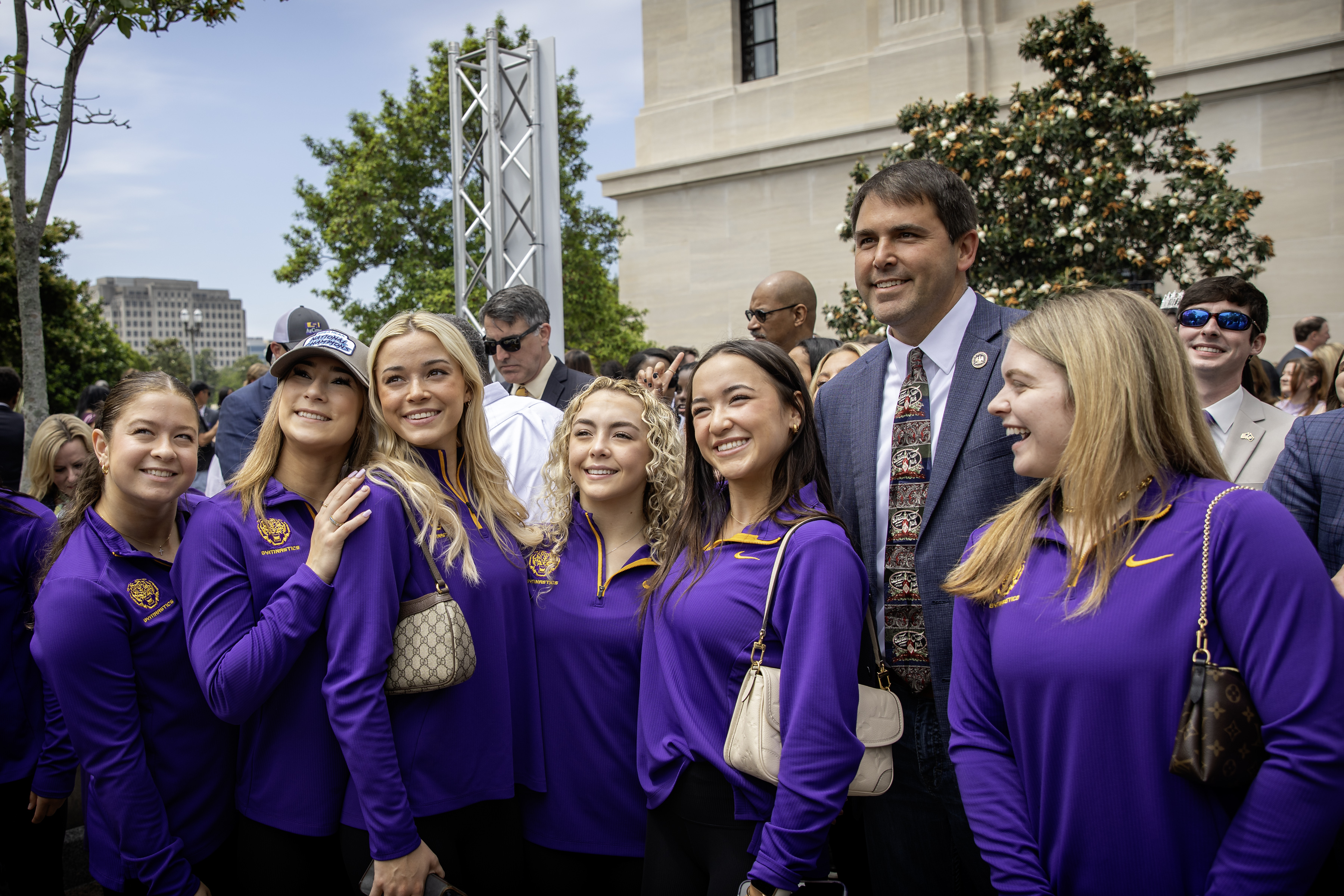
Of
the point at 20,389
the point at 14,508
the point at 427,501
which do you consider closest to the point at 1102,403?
the point at 427,501

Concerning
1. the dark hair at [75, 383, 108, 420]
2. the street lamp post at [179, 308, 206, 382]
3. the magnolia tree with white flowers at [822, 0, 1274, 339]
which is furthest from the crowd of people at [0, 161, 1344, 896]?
the street lamp post at [179, 308, 206, 382]

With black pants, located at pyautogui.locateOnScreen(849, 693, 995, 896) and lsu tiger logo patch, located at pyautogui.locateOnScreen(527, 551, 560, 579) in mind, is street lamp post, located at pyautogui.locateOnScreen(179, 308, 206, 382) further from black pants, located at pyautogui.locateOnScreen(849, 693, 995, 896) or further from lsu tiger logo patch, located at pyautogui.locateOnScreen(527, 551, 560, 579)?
black pants, located at pyautogui.locateOnScreen(849, 693, 995, 896)

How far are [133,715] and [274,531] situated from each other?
0.61 meters

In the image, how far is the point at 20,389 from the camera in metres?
6.51

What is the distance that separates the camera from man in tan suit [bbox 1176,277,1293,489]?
340 centimetres

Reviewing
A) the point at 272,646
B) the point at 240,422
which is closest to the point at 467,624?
the point at 272,646

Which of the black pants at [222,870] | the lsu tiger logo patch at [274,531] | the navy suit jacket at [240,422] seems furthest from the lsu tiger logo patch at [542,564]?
the navy suit jacket at [240,422]

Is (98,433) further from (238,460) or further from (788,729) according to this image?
(238,460)

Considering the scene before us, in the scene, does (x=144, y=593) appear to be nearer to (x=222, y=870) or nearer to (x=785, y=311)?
(x=222, y=870)

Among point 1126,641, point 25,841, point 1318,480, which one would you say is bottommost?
point 25,841

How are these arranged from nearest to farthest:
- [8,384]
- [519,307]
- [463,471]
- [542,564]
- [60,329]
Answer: [542,564], [463,471], [519,307], [8,384], [60,329]

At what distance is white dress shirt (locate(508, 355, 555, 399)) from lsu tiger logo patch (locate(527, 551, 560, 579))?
2718mm

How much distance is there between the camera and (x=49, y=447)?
4348mm

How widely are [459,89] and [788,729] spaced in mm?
7438
